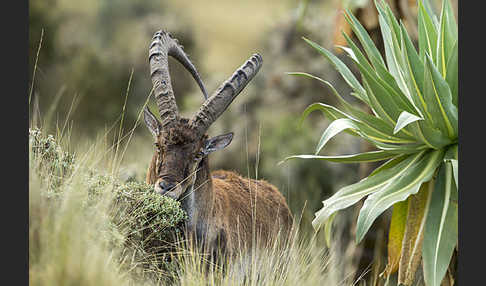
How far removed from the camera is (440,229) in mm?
5051

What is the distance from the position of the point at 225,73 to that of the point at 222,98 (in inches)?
625

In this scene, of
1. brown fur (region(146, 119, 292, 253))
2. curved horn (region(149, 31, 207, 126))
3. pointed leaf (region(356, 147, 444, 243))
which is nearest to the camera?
pointed leaf (region(356, 147, 444, 243))

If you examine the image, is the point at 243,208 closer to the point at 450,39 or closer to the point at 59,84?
the point at 450,39

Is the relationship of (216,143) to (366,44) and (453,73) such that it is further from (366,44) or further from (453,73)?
(453,73)

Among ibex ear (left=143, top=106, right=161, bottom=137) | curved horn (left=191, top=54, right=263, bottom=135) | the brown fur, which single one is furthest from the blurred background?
ibex ear (left=143, top=106, right=161, bottom=137)

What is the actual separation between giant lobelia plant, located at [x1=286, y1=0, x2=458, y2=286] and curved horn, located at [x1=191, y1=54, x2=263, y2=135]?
0.95 meters

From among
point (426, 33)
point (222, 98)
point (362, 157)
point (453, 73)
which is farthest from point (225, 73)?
point (453, 73)

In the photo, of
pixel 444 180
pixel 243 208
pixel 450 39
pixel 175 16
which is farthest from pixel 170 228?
pixel 175 16

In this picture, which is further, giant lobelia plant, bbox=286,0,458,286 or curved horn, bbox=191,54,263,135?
curved horn, bbox=191,54,263,135

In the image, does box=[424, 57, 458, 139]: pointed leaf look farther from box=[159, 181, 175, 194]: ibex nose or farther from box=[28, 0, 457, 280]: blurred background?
box=[28, 0, 457, 280]: blurred background

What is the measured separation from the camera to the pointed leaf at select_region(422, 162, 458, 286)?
16.2 feet

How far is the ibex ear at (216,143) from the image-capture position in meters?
6.05

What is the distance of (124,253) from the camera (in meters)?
5.33

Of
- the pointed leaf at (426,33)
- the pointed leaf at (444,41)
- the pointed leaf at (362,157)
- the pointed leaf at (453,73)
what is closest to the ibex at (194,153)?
the pointed leaf at (362,157)
